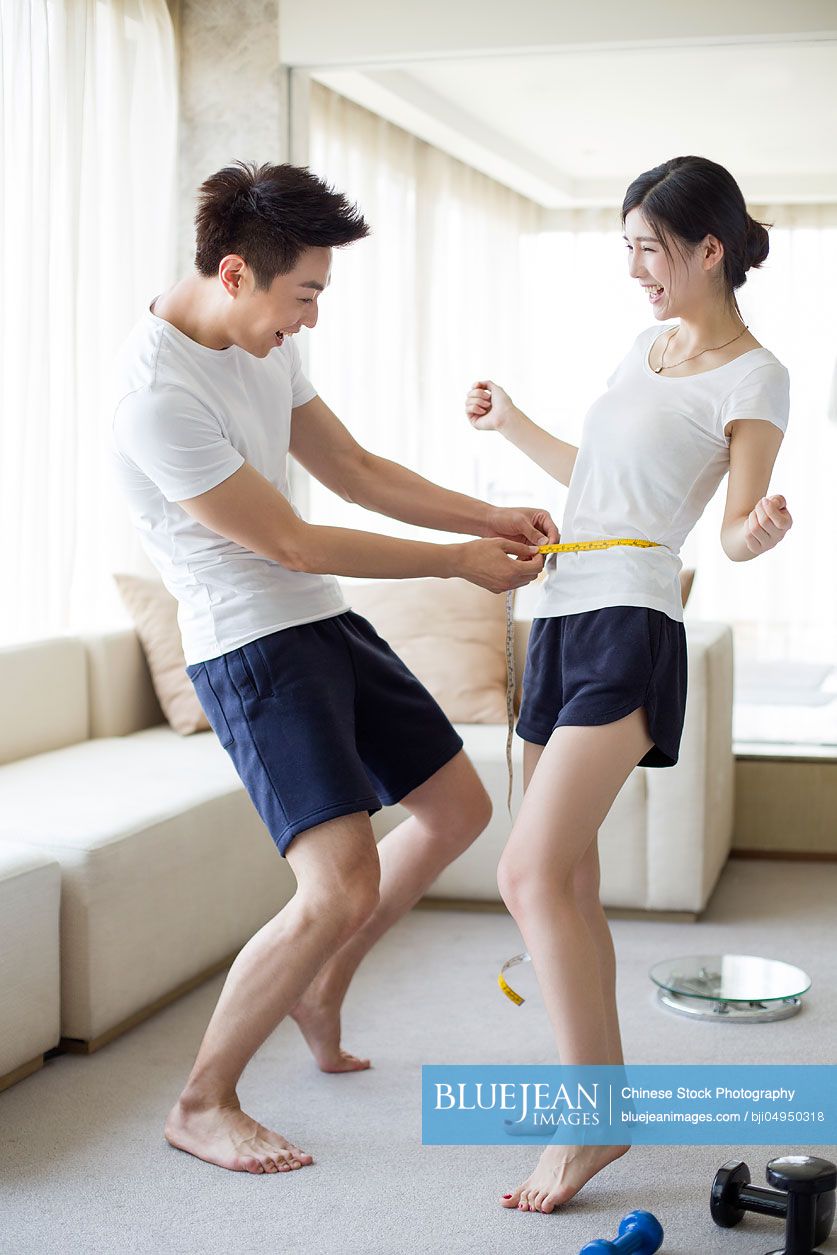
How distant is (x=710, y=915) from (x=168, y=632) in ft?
5.36

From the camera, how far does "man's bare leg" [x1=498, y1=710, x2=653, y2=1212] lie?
193cm

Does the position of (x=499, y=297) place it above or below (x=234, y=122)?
below

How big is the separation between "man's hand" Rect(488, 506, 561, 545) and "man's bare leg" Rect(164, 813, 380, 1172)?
53cm

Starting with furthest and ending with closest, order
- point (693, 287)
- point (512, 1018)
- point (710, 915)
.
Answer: point (710, 915) → point (512, 1018) → point (693, 287)

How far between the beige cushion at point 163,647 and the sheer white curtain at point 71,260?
0.78ft

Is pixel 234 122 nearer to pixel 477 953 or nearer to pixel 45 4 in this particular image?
pixel 45 4

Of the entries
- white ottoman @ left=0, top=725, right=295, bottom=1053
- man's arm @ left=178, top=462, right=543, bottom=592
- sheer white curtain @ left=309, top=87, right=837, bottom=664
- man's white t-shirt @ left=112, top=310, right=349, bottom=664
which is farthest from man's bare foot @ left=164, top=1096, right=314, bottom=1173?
sheer white curtain @ left=309, top=87, right=837, bottom=664

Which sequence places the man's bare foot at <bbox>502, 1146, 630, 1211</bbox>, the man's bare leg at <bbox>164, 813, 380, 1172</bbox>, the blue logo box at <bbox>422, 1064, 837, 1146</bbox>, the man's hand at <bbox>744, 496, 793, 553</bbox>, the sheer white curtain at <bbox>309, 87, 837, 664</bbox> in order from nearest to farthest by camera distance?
1. the man's hand at <bbox>744, 496, 793, 553</bbox>
2. the man's bare foot at <bbox>502, 1146, 630, 1211</bbox>
3. the man's bare leg at <bbox>164, 813, 380, 1172</bbox>
4. the blue logo box at <bbox>422, 1064, 837, 1146</bbox>
5. the sheer white curtain at <bbox>309, 87, 837, 664</bbox>

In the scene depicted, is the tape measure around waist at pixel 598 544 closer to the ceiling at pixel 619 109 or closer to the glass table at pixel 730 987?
the glass table at pixel 730 987

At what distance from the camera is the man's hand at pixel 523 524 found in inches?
88.3

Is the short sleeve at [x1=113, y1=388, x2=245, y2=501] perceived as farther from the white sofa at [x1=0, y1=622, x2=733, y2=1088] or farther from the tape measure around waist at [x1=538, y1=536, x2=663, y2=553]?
the white sofa at [x1=0, y1=622, x2=733, y2=1088]

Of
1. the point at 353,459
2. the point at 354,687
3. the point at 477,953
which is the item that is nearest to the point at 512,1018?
the point at 477,953

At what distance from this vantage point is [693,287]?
196 centimetres

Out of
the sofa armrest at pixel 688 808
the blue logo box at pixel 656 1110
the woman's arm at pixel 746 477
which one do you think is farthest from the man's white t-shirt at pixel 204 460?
the sofa armrest at pixel 688 808
